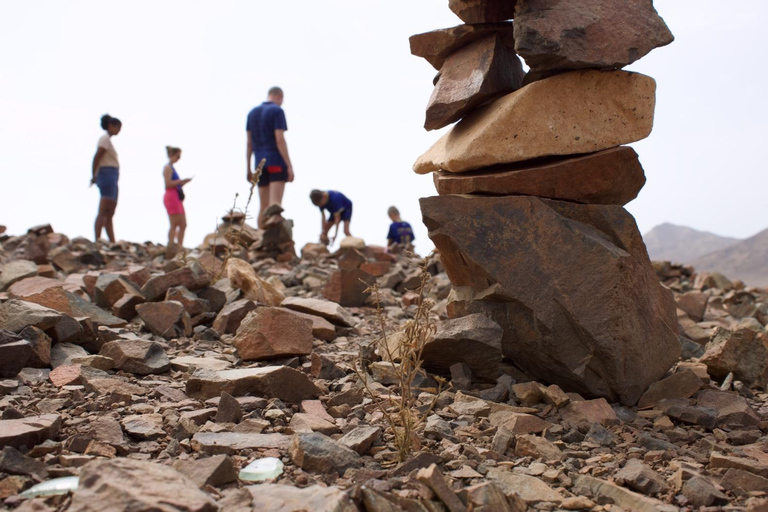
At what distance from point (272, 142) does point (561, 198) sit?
6.61 metres

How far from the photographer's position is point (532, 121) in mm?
3672

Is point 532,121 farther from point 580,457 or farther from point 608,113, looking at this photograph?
point 580,457

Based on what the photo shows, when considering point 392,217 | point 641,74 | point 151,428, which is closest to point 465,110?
point 641,74

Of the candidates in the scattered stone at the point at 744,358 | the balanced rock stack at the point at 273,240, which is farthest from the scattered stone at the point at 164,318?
the balanced rock stack at the point at 273,240

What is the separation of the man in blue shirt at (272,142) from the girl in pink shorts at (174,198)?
3.57 feet

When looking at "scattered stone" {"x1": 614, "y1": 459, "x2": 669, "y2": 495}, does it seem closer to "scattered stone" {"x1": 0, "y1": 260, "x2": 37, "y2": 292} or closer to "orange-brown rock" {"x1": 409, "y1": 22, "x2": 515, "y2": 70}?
"orange-brown rock" {"x1": 409, "y1": 22, "x2": 515, "y2": 70}

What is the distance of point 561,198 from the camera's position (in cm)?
384

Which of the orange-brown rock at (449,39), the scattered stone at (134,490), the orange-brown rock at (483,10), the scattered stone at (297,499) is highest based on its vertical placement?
the orange-brown rock at (483,10)

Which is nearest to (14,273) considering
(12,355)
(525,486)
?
(12,355)

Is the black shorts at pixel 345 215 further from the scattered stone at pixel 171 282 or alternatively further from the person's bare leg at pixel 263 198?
the scattered stone at pixel 171 282

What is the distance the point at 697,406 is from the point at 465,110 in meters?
2.14

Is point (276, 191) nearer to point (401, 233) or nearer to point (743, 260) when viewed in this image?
point (401, 233)

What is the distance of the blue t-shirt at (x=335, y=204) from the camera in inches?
453

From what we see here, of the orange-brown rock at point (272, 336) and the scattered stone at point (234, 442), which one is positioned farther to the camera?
the orange-brown rock at point (272, 336)
